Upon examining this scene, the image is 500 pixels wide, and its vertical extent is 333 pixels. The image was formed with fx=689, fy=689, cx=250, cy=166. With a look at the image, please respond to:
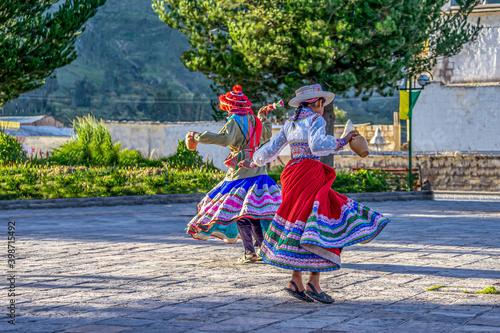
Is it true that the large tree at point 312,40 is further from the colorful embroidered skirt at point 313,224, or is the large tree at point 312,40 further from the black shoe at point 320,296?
the black shoe at point 320,296

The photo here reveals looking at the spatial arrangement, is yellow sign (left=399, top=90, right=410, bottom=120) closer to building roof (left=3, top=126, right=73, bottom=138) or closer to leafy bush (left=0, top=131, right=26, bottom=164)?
leafy bush (left=0, top=131, right=26, bottom=164)

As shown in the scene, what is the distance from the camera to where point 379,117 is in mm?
122750

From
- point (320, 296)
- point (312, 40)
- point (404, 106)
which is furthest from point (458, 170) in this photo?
point (320, 296)

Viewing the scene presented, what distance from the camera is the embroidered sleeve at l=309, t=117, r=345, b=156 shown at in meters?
5.91

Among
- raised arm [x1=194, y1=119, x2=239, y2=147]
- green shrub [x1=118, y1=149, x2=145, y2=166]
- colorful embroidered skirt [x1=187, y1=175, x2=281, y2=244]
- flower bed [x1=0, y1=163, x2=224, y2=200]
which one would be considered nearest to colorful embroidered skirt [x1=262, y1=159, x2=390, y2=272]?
colorful embroidered skirt [x1=187, y1=175, x2=281, y2=244]

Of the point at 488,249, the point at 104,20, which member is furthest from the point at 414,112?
the point at 104,20

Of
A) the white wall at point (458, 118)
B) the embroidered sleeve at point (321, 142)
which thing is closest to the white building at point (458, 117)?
the white wall at point (458, 118)

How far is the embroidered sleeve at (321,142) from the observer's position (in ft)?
19.4

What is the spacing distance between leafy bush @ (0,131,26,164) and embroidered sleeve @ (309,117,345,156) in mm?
17743

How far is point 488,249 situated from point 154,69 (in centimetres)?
14091

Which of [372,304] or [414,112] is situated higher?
[414,112]

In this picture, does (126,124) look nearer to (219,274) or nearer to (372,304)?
(219,274)

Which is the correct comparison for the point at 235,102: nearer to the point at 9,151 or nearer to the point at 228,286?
the point at 228,286

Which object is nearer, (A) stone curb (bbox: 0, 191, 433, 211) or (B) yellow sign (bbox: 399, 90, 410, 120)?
(A) stone curb (bbox: 0, 191, 433, 211)
